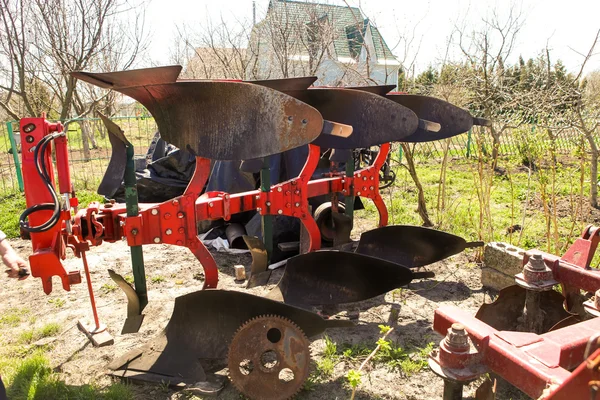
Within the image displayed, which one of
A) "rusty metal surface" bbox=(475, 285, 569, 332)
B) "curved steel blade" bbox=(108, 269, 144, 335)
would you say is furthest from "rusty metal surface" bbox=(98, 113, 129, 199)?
"rusty metal surface" bbox=(475, 285, 569, 332)

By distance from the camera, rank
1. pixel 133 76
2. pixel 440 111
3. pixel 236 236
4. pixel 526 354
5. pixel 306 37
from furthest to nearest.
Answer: pixel 306 37 → pixel 236 236 → pixel 440 111 → pixel 133 76 → pixel 526 354

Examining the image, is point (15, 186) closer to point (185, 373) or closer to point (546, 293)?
point (185, 373)

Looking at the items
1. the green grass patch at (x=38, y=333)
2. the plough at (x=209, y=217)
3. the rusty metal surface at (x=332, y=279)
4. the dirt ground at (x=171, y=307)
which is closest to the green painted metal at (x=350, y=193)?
the plough at (x=209, y=217)

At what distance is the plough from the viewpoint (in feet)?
7.32

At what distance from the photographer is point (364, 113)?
343 centimetres

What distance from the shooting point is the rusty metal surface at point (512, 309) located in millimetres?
2639

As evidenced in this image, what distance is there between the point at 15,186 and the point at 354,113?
7941 millimetres

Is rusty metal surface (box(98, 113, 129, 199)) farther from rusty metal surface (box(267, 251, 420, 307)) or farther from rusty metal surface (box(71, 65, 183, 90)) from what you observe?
rusty metal surface (box(267, 251, 420, 307))

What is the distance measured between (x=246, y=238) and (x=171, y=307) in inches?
34.6

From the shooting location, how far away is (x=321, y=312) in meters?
3.15

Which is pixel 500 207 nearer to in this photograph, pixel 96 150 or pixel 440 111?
pixel 440 111

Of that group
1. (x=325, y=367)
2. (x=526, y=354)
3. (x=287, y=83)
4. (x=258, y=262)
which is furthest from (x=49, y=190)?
(x=526, y=354)

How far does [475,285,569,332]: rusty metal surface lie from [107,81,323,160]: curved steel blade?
1.55 m

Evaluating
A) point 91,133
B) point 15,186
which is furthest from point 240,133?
point 91,133
